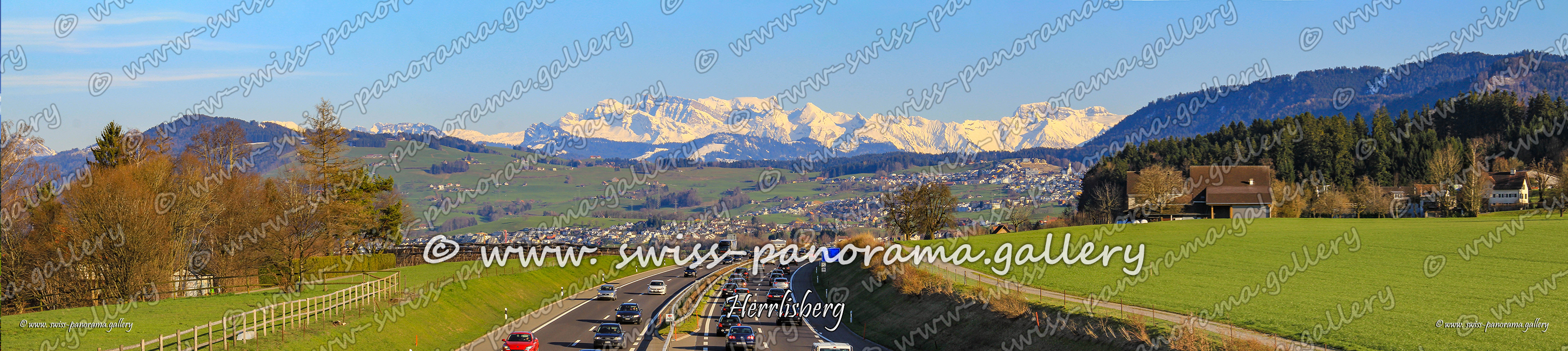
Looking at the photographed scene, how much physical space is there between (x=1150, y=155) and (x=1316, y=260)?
127 m

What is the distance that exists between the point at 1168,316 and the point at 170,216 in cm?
4956

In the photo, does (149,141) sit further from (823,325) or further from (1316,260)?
(1316,260)

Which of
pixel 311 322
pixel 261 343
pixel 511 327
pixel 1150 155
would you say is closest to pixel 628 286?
pixel 511 327

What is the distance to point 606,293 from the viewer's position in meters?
73.3

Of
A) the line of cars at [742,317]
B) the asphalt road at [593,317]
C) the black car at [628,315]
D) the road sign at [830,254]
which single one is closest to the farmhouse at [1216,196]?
the road sign at [830,254]

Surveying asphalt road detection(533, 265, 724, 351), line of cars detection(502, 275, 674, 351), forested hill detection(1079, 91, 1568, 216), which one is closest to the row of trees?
asphalt road detection(533, 265, 724, 351)

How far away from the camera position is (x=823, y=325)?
58.9 meters

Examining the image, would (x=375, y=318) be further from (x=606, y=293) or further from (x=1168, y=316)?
(x=1168, y=316)

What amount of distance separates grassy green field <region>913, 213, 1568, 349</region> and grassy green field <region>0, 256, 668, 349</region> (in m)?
33.2

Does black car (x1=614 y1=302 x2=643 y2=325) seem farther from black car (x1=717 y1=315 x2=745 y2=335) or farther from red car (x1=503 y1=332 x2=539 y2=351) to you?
red car (x1=503 y1=332 x2=539 y2=351)

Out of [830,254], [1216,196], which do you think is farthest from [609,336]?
[1216,196]

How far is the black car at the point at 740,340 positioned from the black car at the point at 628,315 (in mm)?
12810

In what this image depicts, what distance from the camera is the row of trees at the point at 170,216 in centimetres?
4534

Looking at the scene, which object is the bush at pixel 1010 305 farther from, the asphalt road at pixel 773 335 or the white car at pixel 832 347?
the white car at pixel 832 347
